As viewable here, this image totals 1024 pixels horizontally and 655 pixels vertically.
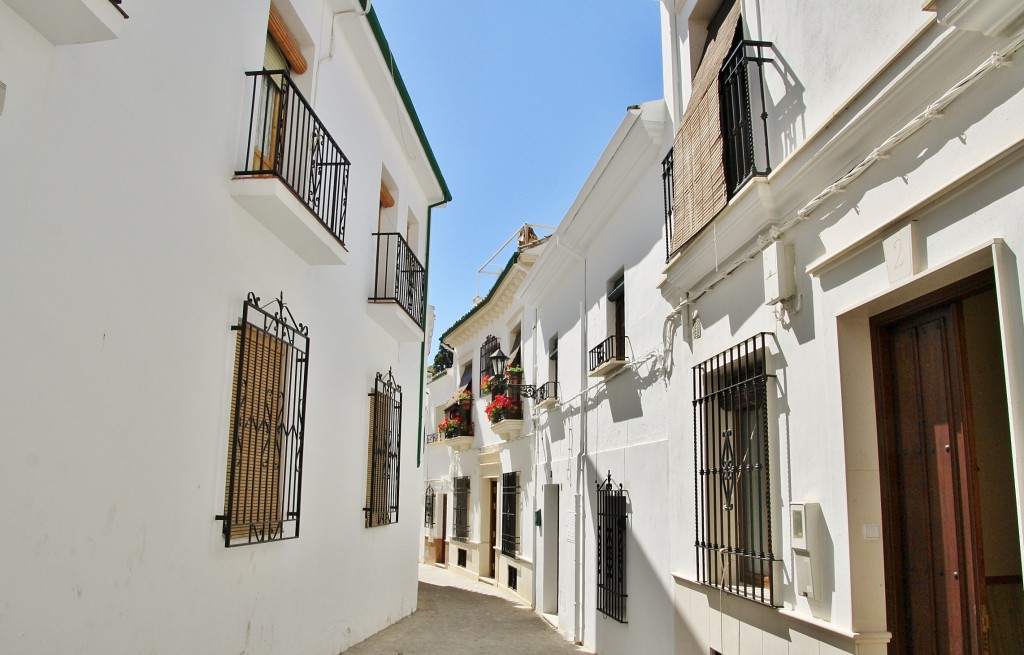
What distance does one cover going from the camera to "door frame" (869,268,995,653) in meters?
3.46

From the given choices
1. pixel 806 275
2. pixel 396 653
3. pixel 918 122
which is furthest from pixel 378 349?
pixel 918 122

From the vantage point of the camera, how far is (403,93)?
9703 mm

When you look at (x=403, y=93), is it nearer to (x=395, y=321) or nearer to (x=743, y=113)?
(x=395, y=321)

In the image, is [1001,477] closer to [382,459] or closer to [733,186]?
[733,186]

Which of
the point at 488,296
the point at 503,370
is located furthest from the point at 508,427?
the point at 488,296

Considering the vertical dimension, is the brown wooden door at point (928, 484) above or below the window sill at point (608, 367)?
below

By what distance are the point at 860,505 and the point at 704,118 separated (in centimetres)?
306

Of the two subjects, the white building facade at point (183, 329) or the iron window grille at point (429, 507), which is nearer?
the white building facade at point (183, 329)

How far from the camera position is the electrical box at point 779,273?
4676mm

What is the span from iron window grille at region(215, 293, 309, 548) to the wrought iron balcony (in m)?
→ 3.23

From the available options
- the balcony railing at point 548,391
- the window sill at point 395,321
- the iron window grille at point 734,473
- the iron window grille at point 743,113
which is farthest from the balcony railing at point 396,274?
the iron window grille at point 743,113

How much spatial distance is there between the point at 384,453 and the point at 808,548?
6121 millimetres

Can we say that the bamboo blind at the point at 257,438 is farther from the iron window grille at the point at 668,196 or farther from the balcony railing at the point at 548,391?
the balcony railing at the point at 548,391

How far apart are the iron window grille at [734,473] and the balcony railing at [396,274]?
4.36m
